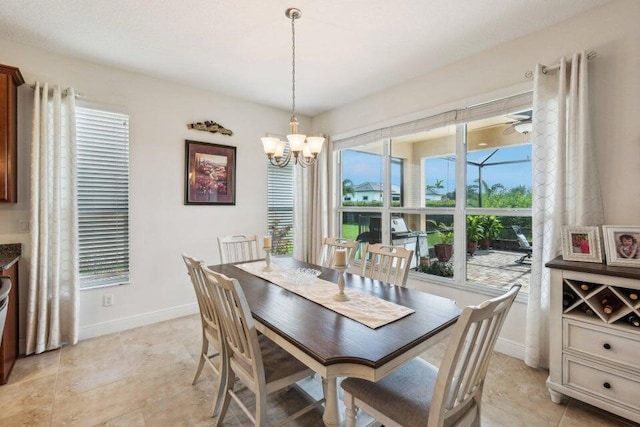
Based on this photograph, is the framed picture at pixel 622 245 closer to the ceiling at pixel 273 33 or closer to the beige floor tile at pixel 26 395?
the ceiling at pixel 273 33

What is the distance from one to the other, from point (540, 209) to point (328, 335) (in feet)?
6.72

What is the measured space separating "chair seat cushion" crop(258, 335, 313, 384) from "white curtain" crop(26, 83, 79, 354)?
222 centimetres

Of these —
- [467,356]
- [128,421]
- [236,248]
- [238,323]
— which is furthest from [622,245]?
[128,421]

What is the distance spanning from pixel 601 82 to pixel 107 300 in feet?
15.3

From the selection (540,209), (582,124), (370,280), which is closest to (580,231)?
(540,209)

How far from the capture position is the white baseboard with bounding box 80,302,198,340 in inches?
117

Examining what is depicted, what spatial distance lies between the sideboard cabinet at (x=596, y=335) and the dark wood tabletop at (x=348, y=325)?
2.92ft

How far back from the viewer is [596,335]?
1.85 meters

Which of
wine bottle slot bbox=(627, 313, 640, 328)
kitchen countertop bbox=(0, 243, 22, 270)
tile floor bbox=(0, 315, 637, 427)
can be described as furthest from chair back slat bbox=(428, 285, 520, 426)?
kitchen countertop bbox=(0, 243, 22, 270)

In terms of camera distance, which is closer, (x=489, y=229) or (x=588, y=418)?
(x=588, y=418)

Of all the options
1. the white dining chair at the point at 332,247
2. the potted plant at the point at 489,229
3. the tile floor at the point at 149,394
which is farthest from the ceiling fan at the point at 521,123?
the tile floor at the point at 149,394

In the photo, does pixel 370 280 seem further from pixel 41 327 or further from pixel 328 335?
pixel 41 327

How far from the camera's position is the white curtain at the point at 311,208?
438 centimetres

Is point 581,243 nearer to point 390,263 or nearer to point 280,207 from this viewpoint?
point 390,263
